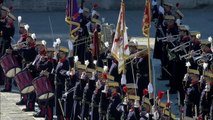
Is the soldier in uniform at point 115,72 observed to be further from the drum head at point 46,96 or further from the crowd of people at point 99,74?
the drum head at point 46,96

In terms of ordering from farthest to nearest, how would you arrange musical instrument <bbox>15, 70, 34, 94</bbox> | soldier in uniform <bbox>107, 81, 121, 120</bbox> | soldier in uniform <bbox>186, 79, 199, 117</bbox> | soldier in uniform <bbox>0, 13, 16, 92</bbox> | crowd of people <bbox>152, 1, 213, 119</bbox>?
soldier in uniform <bbox>0, 13, 16, 92</bbox> → musical instrument <bbox>15, 70, 34, 94</bbox> → soldier in uniform <bbox>186, 79, 199, 117</bbox> → crowd of people <bbox>152, 1, 213, 119</bbox> → soldier in uniform <bbox>107, 81, 121, 120</bbox>

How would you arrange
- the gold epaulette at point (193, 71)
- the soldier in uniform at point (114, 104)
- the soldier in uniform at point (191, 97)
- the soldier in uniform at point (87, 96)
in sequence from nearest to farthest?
the soldier in uniform at point (114, 104) < the soldier in uniform at point (191, 97) < the soldier in uniform at point (87, 96) < the gold epaulette at point (193, 71)

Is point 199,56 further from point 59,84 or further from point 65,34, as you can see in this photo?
point 65,34

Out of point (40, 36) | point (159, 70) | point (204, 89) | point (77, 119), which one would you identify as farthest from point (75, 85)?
point (40, 36)

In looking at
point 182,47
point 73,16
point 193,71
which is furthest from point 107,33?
point 193,71

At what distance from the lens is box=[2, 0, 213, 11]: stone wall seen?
184 feet

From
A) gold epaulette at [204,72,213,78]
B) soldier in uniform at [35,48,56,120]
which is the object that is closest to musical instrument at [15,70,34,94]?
soldier in uniform at [35,48,56,120]

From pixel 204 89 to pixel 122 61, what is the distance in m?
2.27

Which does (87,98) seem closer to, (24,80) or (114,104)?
(114,104)

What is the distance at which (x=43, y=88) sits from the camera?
129 ft

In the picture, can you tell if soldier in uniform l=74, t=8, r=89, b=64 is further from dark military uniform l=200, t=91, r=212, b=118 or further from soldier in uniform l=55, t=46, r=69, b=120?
dark military uniform l=200, t=91, r=212, b=118

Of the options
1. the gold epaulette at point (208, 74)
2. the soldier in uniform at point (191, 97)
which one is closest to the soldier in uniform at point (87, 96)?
the soldier in uniform at point (191, 97)

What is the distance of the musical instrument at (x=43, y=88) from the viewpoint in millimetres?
39281

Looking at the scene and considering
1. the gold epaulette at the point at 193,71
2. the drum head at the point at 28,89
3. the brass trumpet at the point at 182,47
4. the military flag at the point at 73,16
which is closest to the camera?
the gold epaulette at the point at 193,71
